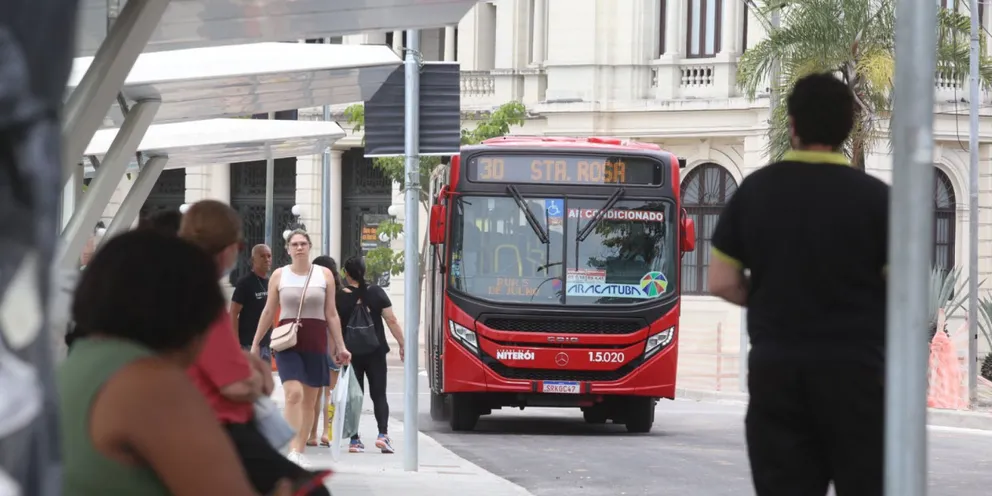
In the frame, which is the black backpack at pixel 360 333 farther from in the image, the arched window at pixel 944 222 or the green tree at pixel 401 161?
the arched window at pixel 944 222

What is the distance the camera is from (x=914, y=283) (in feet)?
13.1

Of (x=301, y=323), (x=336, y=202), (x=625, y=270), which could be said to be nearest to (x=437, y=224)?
(x=625, y=270)

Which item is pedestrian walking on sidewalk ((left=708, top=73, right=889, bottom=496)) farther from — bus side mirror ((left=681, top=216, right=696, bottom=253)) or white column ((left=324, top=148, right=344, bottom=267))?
white column ((left=324, top=148, right=344, bottom=267))

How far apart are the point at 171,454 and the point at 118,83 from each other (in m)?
7.29

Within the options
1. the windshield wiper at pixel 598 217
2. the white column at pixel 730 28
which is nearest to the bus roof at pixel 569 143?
the windshield wiper at pixel 598 217

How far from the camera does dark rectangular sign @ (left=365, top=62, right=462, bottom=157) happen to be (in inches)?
487

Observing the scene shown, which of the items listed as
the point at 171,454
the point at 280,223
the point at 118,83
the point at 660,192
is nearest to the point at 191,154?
the point at 660,192

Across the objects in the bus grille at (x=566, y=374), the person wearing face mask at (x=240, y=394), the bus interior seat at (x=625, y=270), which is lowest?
the bus grille at (x=566, y=374)

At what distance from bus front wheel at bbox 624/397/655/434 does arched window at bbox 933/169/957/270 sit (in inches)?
868

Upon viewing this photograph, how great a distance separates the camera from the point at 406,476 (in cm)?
1251

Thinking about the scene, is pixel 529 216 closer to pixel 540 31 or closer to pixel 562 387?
pixel 562 387

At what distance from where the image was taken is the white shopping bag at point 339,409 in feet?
43.9

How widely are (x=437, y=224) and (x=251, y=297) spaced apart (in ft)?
14.7

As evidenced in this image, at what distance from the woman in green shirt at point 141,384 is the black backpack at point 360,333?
11.8m
